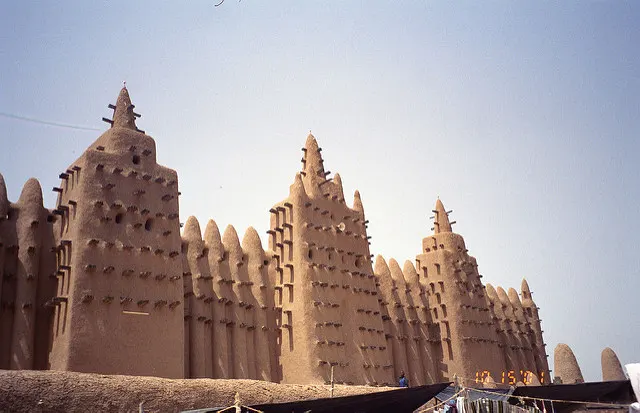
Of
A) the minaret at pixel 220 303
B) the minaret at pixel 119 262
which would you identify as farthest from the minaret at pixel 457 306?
the minaret at pixel 119 262

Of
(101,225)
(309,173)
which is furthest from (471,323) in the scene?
(101,225)

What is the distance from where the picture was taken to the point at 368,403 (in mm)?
16281

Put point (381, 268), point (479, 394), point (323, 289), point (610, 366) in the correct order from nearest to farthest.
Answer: point (479, 394) < point (323, 289) < point (381, 268) < point (610, 366)

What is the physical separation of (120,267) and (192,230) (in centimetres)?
624

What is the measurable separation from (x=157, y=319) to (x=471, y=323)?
2146 centimetres

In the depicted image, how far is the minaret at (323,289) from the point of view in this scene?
1179 inches

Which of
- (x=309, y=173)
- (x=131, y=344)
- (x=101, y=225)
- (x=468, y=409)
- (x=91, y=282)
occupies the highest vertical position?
(x=309, y=173)

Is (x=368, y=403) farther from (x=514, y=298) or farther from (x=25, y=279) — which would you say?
(x=514, y=298)

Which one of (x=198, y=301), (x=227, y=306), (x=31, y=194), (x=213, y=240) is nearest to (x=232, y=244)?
(x=213, y=240)

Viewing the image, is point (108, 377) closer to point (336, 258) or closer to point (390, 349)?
point (336, 258)

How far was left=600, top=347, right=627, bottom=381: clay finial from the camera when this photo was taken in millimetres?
45219

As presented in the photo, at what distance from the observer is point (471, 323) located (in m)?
39.3

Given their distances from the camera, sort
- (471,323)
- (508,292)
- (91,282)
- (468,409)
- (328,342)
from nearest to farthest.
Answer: (468,409), (91,282), (328,342), (471,323), (508,292)

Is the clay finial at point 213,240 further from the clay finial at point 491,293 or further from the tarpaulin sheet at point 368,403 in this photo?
the clay finial at point 491,293
